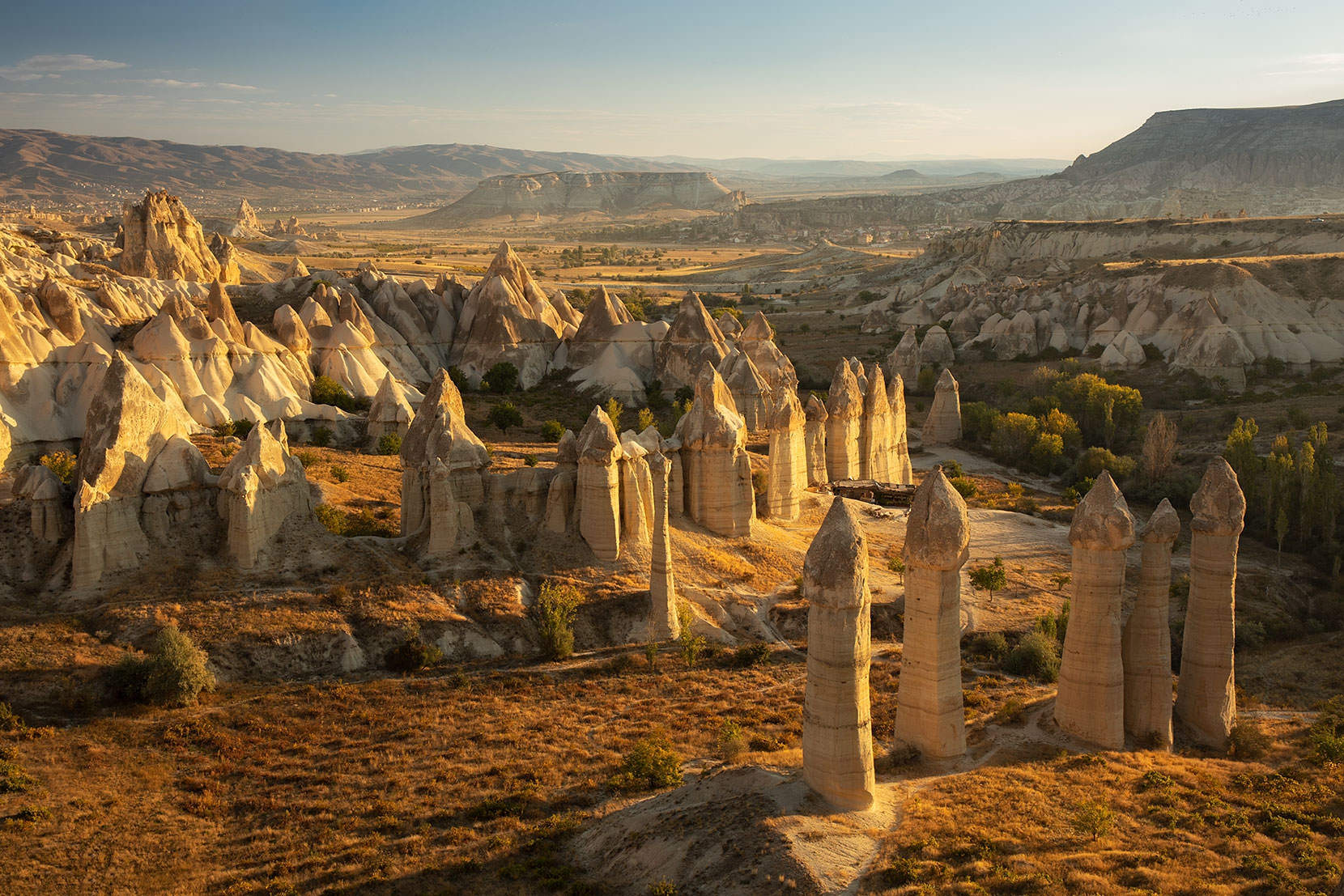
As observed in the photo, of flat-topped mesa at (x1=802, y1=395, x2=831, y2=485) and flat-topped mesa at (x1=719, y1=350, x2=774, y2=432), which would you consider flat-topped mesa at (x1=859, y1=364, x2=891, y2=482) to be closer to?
flat-topped mesa at (x1=802, y1=395, x2=831, y2=485)

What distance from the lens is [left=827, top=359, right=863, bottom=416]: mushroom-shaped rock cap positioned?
3769cm

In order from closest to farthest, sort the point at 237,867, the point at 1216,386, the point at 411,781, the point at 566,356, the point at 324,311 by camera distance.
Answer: the point at 237,867 < the point at 411,781 < the point at 324,311 < the point at 566,356 < the point at 1216,386

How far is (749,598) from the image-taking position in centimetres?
2712

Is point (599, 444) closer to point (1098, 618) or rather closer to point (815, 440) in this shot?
point (815, 440)

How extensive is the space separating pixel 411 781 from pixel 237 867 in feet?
10.7

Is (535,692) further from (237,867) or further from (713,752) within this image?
(237,867)

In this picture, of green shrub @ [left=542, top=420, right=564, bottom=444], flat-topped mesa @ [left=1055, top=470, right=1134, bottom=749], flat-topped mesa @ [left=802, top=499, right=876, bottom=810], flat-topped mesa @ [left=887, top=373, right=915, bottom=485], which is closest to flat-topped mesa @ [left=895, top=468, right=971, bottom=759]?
flat-topped mesa @ [left=802, top=499, right=876, bottom=810]

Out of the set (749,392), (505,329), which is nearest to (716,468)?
(749,392)

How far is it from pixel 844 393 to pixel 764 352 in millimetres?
9757

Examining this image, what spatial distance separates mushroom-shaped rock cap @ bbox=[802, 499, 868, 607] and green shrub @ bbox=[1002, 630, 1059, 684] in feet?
35.6

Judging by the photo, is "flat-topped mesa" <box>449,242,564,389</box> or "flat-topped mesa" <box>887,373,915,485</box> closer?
"flat-topped mesa" <box>887,373,915,485</box>

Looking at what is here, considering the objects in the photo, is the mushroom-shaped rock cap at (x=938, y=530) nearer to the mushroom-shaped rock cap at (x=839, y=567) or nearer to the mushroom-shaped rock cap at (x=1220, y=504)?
the mushroom-shaped rock cap at (x=839, y=567)

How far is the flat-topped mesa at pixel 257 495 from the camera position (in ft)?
77.2

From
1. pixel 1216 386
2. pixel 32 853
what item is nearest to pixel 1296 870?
pixel 32 853
